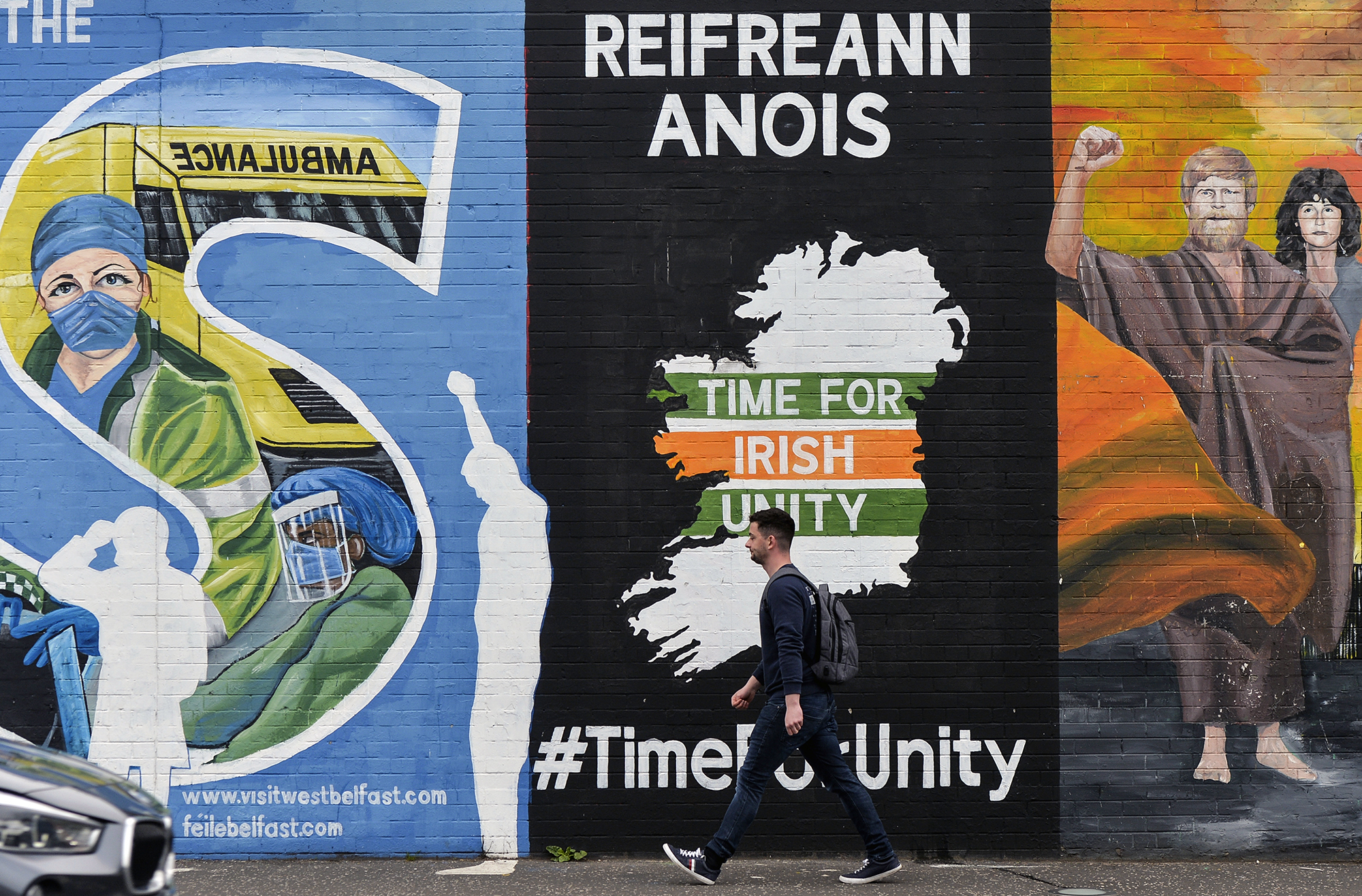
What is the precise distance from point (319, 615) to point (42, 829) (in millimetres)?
2838

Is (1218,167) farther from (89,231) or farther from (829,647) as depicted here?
(89,231)

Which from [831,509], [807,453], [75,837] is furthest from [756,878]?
[75,837]

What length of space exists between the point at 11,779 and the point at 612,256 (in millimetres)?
4150

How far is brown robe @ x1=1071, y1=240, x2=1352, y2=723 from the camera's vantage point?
270 inches

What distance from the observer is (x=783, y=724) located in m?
5.93

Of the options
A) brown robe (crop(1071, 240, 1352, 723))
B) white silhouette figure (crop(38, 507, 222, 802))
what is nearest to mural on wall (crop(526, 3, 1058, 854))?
brown robe (crop(1071, 240, 1352, 723))

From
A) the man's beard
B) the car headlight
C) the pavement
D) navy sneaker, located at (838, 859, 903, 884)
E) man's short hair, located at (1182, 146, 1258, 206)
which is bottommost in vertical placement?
the pavement

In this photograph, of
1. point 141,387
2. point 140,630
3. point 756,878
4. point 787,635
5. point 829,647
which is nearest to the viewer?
point 787,635

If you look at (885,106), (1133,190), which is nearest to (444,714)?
(885,106)

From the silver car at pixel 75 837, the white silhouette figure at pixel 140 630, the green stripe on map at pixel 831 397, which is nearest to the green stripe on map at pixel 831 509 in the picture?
the green stripe on map at pixel 831 397

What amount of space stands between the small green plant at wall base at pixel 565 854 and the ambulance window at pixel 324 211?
3.52 meters

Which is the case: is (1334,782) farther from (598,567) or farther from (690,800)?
(598,567)

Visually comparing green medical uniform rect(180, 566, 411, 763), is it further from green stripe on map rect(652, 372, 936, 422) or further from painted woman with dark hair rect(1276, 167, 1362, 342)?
painted woman with dark hair rect(1276, 167, 1362, 342)

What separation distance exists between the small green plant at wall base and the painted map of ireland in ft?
3.92
